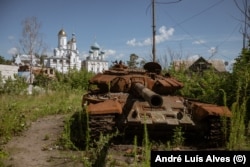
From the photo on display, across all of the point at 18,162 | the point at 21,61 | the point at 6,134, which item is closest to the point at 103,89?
the point at 6,134

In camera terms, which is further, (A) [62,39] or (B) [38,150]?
(A) [62,39]

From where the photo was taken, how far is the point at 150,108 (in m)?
7.65

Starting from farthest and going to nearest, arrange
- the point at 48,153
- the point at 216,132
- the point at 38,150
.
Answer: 1. the point at 38,150
2. the point at 216,132
3. the point at 48,153

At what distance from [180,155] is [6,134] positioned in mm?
5484

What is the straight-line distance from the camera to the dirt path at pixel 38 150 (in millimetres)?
6211

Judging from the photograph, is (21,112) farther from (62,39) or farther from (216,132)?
(62,39)

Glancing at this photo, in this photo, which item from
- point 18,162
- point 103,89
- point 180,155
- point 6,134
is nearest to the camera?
point 180,155

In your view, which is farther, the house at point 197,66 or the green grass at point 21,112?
the house at point 197,66

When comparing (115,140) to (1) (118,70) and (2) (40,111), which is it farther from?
(2) (40,111)

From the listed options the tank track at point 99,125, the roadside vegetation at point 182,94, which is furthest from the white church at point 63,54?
the tank track at point 99,125

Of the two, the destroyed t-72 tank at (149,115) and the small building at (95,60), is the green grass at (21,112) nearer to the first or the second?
the destroyed t-72 tank at (149,115)

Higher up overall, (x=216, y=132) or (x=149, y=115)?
(x=149, y=115)

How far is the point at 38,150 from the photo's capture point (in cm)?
729

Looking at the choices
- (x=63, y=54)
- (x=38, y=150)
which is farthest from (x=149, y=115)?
(x=63, y=54)
